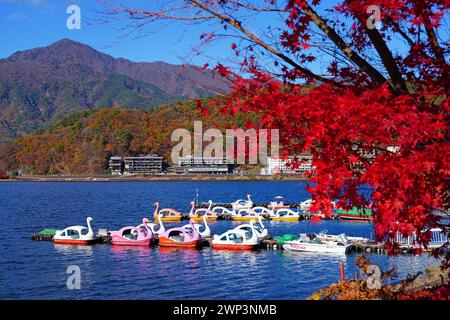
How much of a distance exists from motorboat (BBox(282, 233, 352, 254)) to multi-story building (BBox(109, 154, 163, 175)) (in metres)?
148

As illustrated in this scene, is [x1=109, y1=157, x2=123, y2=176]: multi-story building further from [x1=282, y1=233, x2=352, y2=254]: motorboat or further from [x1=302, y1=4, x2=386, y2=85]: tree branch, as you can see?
[x1=302, y1=4, x2=386, y2=85]: tree branch

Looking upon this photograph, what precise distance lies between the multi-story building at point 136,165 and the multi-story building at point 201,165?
25.9 ft

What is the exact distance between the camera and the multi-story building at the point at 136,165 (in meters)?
179

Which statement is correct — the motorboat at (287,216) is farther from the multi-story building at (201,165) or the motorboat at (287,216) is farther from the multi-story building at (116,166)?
the multi-story building at (116,166)

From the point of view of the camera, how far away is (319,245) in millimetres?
31516

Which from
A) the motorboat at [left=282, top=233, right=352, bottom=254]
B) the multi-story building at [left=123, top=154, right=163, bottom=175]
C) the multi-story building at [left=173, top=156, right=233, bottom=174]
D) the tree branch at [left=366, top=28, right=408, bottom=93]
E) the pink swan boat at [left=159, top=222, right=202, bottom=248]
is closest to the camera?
the tree branch at [left=366, top=28, right=408, bottom=93]

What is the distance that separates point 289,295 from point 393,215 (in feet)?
60.8

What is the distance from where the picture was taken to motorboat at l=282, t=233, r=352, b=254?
3095 cm

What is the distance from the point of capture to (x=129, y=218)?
59.6m

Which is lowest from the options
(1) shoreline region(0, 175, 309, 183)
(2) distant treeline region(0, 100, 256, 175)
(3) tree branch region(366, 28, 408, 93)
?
(1) shoreline region(0, 175, 309, 183)

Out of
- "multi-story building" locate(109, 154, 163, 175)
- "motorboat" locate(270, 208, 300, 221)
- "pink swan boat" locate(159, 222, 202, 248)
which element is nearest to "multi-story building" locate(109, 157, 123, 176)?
"multi-story building" locate(109, 154, 163, 175)

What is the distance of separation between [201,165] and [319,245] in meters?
145
